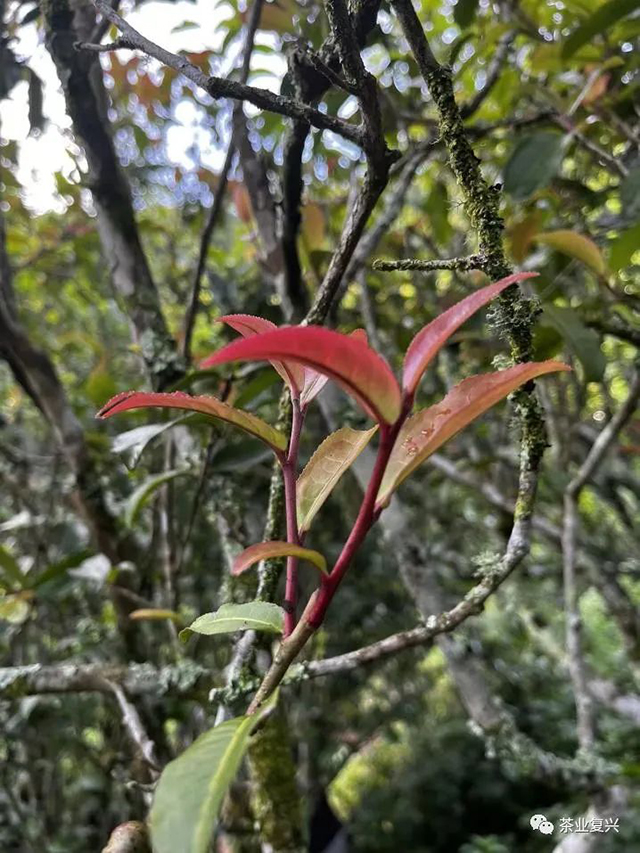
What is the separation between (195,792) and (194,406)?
17cm

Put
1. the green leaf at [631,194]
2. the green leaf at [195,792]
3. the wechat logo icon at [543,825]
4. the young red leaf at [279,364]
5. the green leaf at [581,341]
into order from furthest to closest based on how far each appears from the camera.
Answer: the green leaf at [631,194]
the green leaf at [581,341]
the wechat logo icon at [543,825]
the young red leaf at [279,364]
the green leaf at [195,792]

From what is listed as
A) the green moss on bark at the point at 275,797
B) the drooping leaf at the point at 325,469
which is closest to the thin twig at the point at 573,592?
the green moss on bark at the point at 275,797

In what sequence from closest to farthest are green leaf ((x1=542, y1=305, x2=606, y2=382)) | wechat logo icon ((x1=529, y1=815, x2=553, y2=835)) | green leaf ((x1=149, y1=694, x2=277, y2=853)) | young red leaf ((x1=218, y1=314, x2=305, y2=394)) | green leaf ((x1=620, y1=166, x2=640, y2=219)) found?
green leaf ((x1=149, y1=694, x2=277, y2=853)) → young red leaf ((x1=218, y1=314, x2=305, y2=394)) → wechat logo icon ((x1=529, y1=815, x2=553, y2=835)) → green leaf ((x1=542, y1=305, x2=606, y2=382)) → green leaf ((x1=620, y1=166, x2=640, y2=219))

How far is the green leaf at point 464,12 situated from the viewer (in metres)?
0.81

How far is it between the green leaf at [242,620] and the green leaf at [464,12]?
82cm

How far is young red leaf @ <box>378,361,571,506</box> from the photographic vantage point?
0.28 meters

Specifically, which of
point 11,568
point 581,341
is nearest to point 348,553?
point 581,341

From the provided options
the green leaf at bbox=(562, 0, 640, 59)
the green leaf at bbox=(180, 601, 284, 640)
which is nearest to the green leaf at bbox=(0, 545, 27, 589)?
the green leaf at bbox=(180, 601, 284, 640)

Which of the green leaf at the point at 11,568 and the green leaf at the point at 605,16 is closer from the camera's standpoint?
the green leaf at the point at 605,16

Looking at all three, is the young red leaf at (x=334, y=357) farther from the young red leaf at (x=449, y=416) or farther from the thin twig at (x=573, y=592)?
the thin twig at (x=573, y=592)

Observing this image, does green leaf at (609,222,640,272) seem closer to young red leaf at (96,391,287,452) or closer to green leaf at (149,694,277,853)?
young red leaf at (96,391,287,452)

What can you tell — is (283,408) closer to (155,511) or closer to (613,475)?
(155,511)

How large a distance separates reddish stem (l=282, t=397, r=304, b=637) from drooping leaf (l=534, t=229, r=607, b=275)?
47cm

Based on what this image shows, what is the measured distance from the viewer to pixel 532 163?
0.88 m
